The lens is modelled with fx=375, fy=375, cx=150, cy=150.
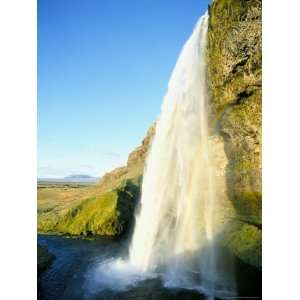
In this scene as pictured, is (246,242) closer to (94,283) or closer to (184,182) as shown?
(184,182)

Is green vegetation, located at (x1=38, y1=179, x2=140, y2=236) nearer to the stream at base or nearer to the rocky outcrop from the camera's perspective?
the rocky outcrop

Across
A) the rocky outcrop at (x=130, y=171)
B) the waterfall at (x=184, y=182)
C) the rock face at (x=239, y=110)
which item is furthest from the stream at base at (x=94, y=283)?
the rocky outcrop at (x=130, y=171)

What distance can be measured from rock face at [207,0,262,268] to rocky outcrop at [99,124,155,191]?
9.90 metres

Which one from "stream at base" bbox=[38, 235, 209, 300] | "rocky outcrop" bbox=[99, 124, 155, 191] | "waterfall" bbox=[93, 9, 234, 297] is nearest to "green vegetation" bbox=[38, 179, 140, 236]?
"rocky outcrop" bbox=[99, 124, 155, 191]

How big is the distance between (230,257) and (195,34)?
5683mm

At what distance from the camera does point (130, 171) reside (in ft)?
73.6

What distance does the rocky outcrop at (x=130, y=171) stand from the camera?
68.4ft

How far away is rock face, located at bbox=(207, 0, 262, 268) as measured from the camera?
8828 mm

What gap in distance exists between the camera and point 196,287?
Result: 7496 millimetres

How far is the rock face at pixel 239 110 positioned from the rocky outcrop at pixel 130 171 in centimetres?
990

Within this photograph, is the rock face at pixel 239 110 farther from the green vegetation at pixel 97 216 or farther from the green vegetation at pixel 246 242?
the green vegetation at pixel 97 216

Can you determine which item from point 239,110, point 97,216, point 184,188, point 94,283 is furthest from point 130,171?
point 94,283
